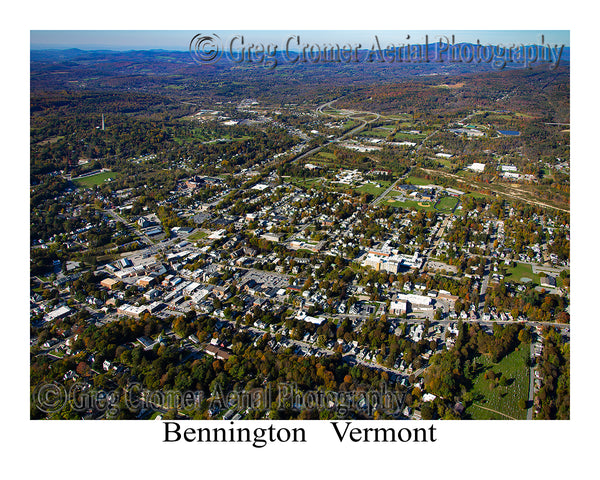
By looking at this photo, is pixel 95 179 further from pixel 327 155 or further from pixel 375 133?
pixel 375 133

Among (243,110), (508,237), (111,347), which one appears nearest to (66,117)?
(243,110)

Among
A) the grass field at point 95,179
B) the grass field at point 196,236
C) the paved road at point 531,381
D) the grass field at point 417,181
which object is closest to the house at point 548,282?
the paved road at point 531,381

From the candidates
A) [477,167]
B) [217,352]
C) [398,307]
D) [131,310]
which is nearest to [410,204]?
[477,167]

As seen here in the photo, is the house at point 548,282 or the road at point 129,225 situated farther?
the road at point 129,225

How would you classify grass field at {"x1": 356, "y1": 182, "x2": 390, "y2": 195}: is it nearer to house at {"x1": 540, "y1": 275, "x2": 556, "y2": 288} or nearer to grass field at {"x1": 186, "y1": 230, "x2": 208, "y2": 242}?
grass field at {"x1": 186, "y1": 230, "x2": 208, "y2": 242}

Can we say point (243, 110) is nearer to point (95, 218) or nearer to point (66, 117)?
point (66, 117)

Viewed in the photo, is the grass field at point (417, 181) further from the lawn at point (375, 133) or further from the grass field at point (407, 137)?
the lawn at point (375, 133)
